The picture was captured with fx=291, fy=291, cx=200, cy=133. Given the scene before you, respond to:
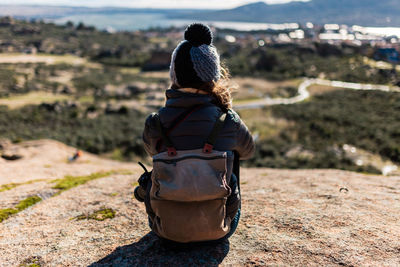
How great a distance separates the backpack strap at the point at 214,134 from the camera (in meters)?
2.77

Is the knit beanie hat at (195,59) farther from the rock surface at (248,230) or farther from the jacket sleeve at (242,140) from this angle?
the rock surface at (248,230)

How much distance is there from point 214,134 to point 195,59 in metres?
0.79

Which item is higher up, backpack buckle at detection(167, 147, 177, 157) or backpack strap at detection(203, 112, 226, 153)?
backpack strap at detection(203, 112, 226, 153)

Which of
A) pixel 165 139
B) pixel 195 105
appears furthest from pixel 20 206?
pixel 195 105

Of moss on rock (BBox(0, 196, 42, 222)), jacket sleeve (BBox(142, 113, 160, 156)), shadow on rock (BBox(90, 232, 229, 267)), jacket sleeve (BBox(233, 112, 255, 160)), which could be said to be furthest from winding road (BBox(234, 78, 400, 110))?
jacket sleeve (BBox(142, 113, 160, 156))

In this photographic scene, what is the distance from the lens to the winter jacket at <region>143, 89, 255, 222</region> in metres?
2.88

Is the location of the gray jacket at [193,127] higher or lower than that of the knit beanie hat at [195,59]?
lower

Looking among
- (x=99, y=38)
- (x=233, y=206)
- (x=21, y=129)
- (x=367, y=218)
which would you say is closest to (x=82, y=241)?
(x=233, y=206)

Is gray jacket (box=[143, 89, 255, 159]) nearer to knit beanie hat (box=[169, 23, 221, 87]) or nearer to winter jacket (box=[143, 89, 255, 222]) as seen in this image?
winter jacket (box=[143, 89, 255, 222])

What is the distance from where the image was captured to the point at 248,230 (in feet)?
13.4

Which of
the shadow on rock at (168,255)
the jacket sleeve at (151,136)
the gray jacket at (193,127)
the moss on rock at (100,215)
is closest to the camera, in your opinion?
the gray jacket at (193,127)

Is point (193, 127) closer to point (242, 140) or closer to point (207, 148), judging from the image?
point (207, 148)

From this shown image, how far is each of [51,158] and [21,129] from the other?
14.6 m

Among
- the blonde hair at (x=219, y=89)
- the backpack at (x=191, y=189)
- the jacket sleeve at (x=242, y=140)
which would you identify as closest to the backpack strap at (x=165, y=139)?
the backpack at (x=191, y=189)
